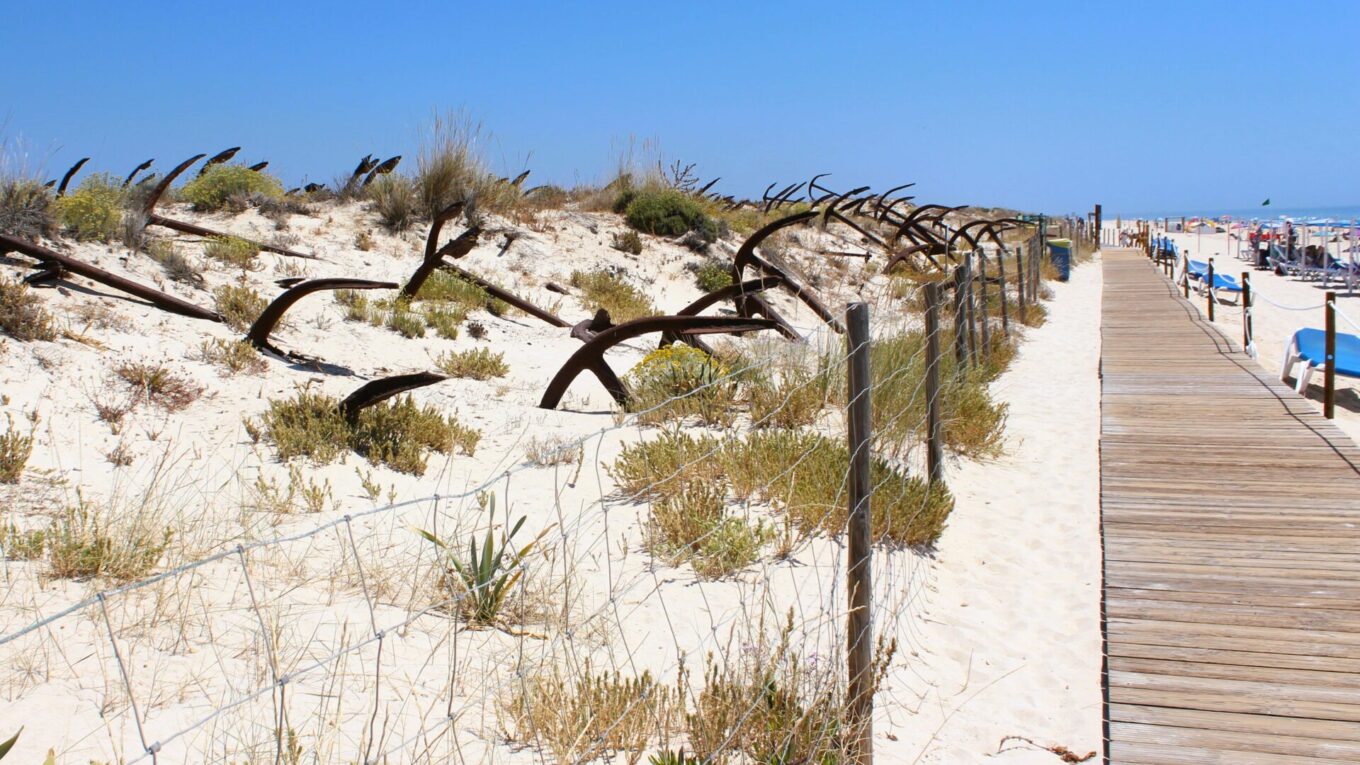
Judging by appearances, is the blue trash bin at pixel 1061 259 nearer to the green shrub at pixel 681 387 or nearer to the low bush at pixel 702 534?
the green shrub at pixel 681 387

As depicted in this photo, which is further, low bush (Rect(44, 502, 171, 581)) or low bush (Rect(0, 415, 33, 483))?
low bush (Rect(0, 415, 33, 483))

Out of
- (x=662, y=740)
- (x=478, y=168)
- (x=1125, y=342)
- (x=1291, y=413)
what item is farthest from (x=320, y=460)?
(x=1125, y=342)

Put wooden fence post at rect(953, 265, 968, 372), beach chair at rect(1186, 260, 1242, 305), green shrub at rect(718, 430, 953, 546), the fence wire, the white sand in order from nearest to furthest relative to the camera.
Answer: the fence wire
the white sand
green shrub at rect(718, 430, 953, 546)
wooden fence post at rect(953, 265, 968, 372)
beach chair at rect(1186, 260, 1242, 305)

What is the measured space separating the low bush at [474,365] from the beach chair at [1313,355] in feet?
29.3

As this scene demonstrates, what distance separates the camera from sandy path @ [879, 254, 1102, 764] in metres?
3.65

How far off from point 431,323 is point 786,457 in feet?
15.2

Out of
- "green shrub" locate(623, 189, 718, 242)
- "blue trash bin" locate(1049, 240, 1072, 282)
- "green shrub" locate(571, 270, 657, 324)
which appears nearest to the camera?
"green shrub" locate(571, 270, 657, 324)

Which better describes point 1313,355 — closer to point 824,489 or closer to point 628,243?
point 628,243

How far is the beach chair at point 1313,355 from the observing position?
1127cm

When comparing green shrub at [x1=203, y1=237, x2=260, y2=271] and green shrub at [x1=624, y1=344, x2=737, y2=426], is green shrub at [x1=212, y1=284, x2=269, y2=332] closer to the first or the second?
green shrub at [x1=203, y1=237, x2=260, y2=271]

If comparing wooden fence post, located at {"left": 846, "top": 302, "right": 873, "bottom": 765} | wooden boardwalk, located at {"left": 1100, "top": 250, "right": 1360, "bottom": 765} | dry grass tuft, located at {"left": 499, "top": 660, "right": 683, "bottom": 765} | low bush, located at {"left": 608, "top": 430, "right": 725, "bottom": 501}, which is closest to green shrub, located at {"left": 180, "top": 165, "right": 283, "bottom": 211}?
low bush, located at {"left": 608, "top": 430, "right": 725, "bottom": 501}

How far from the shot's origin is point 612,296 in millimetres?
12500

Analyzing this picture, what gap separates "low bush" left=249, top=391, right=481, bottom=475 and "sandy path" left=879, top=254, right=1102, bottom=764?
303cm

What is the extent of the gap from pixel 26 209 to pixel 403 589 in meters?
6.07
